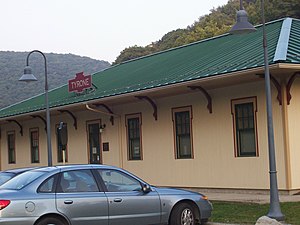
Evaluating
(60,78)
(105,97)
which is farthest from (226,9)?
(105,97)

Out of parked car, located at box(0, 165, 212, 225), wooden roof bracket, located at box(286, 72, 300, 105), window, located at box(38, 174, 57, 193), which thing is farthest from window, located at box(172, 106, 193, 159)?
window, located at box(38, 174, 57, 193)

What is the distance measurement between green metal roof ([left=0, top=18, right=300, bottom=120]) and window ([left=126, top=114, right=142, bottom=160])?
1.30 meters

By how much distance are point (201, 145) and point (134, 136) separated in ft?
13.9

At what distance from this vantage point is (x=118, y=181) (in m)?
12.3

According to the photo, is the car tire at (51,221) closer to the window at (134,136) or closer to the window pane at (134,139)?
the window at (134,136)

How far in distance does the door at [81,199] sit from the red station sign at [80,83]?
15.7m

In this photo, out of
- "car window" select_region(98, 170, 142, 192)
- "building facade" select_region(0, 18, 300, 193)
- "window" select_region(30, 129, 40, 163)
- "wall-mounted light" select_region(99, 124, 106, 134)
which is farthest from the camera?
"window" select_region(30, 129, 40, 163)

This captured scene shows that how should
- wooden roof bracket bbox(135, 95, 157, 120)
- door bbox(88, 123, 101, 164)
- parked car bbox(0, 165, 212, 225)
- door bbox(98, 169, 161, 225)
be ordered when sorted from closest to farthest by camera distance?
parked car bbox(0, 165, 212, 225)
door bbox(98, 169, 161, 225)
wooden roof bracket bbox(135, 95, 157, 120)
door bbox(88, 123, 101, 164)

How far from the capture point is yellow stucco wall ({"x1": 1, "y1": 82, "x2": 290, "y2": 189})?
18547mm

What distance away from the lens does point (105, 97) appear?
23.7 meters

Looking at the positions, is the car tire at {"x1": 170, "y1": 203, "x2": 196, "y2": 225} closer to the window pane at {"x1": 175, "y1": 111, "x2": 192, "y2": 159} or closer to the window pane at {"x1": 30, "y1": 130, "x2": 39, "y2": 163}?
the window pane at {"x1": 175, "y1": 111, "x2": 192, "y2": 159}

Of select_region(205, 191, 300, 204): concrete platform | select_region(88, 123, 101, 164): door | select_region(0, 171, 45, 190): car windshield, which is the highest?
select_region(88, 123, 101, 164): door

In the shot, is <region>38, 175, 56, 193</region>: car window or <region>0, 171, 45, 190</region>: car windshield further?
<region>0, 171, 45, 190</region>: car windshield

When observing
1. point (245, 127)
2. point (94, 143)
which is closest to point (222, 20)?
point (94, 143)
